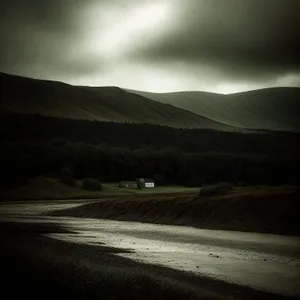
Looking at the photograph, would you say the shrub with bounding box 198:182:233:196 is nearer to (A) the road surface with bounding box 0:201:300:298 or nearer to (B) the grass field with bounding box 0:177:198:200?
(B) the grass field with bounding box 0:177:198:200

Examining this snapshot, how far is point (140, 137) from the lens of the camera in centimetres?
3353

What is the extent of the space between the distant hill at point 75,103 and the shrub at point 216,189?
10.7m

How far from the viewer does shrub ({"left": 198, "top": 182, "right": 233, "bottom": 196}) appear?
29.0 m

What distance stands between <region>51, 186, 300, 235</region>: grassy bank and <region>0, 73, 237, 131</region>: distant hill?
7.47m

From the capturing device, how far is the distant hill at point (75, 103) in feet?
102

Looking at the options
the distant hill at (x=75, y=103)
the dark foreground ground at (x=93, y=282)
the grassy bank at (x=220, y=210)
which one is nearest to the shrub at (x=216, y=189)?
the grassy bank at (x=220, y=210)

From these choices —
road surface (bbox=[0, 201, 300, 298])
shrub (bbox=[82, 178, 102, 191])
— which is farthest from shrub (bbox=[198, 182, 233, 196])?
shrub (bbox=[82, 178, 102, 191])

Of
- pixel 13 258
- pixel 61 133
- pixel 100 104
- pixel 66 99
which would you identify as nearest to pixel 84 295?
pixel 13 258

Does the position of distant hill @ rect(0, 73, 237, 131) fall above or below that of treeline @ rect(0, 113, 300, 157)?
above

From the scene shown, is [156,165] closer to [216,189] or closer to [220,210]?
[216,189]

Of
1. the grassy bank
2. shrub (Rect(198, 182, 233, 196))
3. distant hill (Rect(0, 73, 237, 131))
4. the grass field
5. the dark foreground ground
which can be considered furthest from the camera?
distant hill (Rect(0, 73, 237, 131))

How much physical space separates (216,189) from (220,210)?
46.8 inches

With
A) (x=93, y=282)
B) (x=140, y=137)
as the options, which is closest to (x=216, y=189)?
(x=140, y=137)

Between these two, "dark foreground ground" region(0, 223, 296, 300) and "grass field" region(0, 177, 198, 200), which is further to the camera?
"grass field" region(0, 177, 198, 200)
